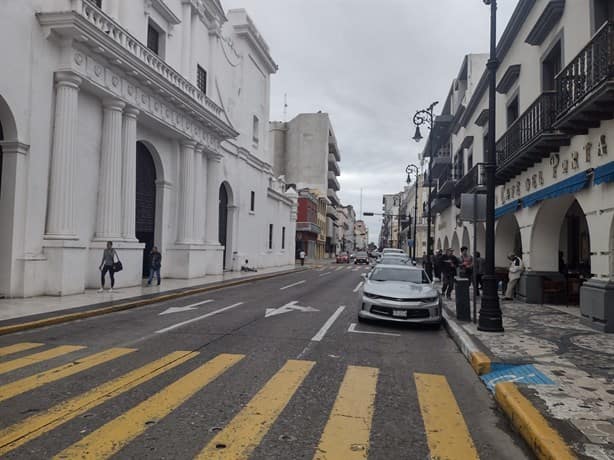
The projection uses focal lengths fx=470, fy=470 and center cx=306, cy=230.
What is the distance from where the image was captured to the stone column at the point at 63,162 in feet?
46.8

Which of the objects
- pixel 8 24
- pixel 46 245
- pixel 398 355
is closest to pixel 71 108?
pixel 8 24

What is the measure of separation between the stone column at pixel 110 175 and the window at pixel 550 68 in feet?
46.7

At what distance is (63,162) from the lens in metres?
14.4

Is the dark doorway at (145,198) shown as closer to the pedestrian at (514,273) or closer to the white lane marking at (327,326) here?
the white lane marking at (327,326)

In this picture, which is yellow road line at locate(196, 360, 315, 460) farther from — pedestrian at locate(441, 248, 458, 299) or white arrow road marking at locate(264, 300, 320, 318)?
pedestrian at locate(441, 248, 458, 299)

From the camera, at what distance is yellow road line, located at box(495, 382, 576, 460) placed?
385 centimetres

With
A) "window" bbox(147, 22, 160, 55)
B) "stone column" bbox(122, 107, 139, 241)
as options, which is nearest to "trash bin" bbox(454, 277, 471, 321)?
"stone column" bbox(122, 107, 139, 241)

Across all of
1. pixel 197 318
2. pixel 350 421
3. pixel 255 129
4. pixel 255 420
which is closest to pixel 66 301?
pixel 197 318

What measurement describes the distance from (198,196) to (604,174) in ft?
61.4

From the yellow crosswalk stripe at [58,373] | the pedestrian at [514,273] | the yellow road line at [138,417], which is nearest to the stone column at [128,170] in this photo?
the yellow crosswalk stripe at [58,373]

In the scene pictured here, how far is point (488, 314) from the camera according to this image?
9500 millimetres

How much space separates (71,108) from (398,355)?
12.6 metres

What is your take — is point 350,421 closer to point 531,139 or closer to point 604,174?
point 604,174

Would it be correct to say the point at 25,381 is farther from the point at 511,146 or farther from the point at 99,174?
the point at 511,146
